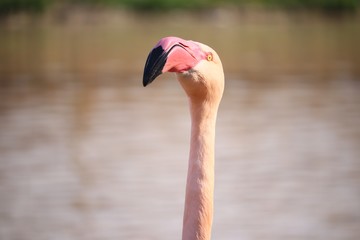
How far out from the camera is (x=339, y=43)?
2986 cm

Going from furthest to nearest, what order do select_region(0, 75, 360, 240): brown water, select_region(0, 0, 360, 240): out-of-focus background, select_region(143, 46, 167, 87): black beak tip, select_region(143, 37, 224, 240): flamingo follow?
select_region(0, 0, 360, 240): out-of-focus background < select_region(0, 75, 360, 240): brown water < select_region(143, 37, 224, 240): flamingo < select_region(143, 46, 167, 87): black beak tip

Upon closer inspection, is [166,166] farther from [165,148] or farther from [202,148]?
[202,148]

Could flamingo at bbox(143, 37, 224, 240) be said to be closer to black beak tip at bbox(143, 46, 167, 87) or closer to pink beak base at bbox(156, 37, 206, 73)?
pink beak base at bbox(156, 37, 206, 73)

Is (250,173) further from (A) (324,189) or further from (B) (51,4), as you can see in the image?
(B) (51,4)

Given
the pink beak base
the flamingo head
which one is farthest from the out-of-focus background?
the pink beak base

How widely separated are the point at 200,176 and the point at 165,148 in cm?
862

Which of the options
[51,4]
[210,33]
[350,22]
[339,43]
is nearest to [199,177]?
[339,43]

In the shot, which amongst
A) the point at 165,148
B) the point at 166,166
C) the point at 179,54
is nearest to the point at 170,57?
the point at 179,54

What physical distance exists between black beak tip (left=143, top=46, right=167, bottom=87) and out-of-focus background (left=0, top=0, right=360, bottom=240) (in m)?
4.72

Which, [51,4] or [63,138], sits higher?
[51,4]

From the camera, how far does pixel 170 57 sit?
2752 millimetres

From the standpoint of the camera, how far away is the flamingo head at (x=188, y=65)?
8.95 ft

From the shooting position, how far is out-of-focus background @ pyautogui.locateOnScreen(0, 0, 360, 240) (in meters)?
7.95

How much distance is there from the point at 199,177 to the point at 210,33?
32922 millimetres
